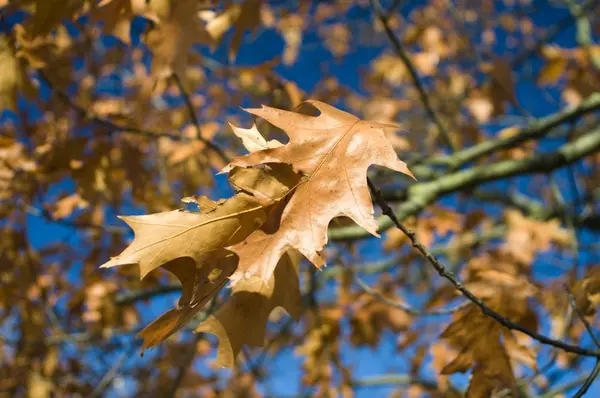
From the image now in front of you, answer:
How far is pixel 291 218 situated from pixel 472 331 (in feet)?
2.69

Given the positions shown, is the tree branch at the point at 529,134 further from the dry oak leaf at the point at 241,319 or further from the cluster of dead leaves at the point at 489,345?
the dry oak leaf at the point at 241,319

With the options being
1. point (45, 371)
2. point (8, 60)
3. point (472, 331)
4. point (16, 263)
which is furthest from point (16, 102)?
point (45, 371)


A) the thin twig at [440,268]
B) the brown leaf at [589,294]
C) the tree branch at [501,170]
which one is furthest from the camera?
the tree branch at [501,170]

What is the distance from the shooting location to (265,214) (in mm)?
1081

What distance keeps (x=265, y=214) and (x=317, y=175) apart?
0.15 metres

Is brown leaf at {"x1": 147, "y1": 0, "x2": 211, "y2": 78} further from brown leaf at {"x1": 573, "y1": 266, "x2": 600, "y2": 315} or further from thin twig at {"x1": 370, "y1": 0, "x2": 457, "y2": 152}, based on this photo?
brown leaf at {"x1": 573, "y1": 266, "x2": 600, "y2": 315}

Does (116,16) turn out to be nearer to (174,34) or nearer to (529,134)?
(174,34)

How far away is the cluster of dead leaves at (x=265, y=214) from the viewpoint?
1.03 metres

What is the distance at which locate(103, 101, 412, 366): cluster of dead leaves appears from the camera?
40.6 inches

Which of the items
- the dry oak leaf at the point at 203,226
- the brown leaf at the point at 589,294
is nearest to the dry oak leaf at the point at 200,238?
the dry oak leaf at the point at 203,226

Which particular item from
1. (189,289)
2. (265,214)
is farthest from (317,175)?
(189,289)

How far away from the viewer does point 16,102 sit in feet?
7.50

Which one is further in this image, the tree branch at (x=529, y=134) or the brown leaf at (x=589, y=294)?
the tree branch at (x=529, y=134)

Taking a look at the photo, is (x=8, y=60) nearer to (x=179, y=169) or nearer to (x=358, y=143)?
(x=179, y=169)
